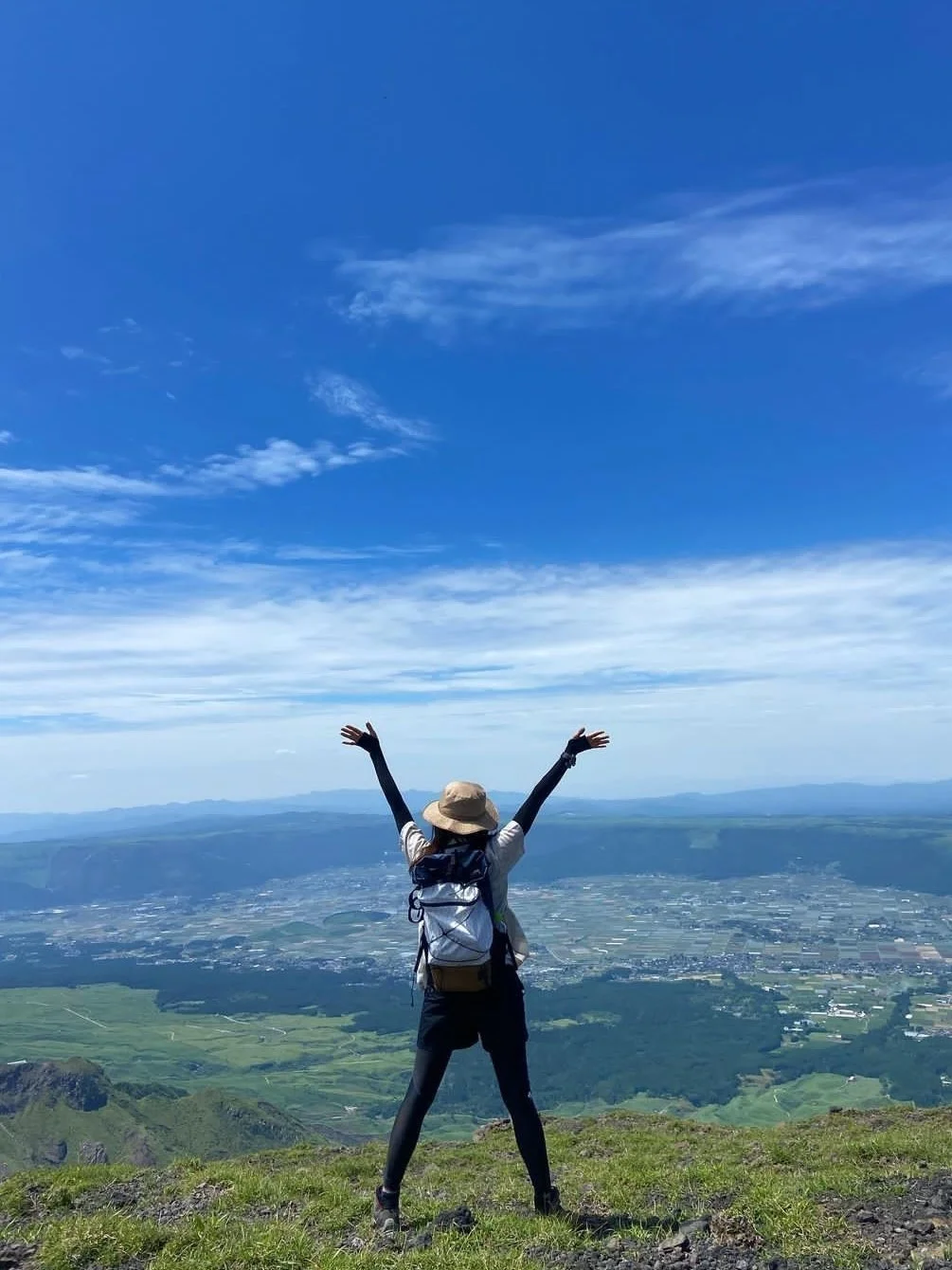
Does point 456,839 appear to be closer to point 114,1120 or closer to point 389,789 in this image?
point 389,789

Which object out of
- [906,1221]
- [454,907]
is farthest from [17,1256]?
[906,1221]

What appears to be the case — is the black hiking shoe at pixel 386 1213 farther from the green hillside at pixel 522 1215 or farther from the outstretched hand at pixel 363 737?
the outstretched hand at pixel 363 737

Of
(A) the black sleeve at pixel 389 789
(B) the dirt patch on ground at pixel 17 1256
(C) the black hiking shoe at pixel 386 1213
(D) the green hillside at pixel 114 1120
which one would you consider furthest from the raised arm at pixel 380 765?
(D) the green hillside at pixel 114 1120

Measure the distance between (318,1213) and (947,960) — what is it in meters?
163

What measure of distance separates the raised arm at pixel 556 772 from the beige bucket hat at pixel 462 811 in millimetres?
243

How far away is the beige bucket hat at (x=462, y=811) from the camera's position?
257 inches

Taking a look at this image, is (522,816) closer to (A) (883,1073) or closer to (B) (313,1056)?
(A) (883,1073)

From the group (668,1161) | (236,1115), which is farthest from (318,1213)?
(236,1115)

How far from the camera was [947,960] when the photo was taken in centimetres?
13938

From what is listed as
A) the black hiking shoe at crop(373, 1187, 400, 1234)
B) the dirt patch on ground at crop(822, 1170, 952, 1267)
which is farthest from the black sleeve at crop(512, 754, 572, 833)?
the dirt patch on ground at crop(822, 1170, 952, 1267)

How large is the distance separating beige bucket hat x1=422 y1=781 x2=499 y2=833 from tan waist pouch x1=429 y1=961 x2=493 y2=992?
1.01 meters

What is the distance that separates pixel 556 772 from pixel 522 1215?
4008mm

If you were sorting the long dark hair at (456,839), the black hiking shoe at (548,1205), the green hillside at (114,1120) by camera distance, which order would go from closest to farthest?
the long dark hair at (456,839) → the black hiking shoe at (548,1205) → the green hillside at (114,1120)

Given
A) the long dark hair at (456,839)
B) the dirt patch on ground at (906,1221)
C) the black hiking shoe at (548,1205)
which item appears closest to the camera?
the dirt patch on ground at (906,1221)
